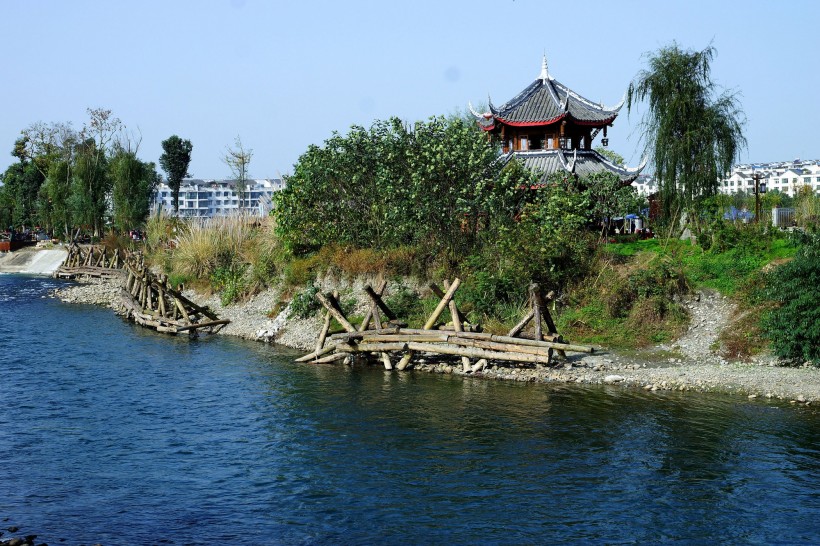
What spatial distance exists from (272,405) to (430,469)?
7.47m

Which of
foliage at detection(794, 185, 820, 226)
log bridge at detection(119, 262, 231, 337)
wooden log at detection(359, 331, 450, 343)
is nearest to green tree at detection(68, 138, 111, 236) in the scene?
log bridge at detection(119, 262, 231, 337)

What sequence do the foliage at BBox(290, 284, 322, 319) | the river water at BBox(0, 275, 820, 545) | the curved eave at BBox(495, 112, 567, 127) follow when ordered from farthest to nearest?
the curved eave at BBox(495, 112, 567, 127) < the foliage at BBox(290, 284, 322, 319) < the river water at BBox(0, 275, 820, 545)

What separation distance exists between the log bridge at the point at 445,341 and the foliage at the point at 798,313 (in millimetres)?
5803

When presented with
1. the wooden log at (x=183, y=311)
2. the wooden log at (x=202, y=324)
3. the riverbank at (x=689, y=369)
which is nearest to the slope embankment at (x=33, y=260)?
the wooden log at (x=183, y=311)

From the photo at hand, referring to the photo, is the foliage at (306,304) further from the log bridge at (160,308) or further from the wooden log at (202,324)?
the log bridge at (160,308)

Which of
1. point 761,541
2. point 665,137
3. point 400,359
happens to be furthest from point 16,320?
point 761,541

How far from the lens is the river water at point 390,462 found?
49.6ft

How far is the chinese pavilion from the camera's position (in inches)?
1833

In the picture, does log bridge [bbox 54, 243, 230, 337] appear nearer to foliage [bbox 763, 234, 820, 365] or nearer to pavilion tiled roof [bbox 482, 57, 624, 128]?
pavilion tiled roof [bbox 482, 57, 624, 128]

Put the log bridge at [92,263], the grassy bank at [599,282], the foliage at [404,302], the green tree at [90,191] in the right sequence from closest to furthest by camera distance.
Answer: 1. the grassy bank at [599,282]
2. the foliage at [404,302]
3. the log bridge at [92,263]
4. the green tree at [90,191]

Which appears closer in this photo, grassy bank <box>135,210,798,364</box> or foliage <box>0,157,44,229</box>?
grassy bank <box>135,210,798,364</box>

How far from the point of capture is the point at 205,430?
21.6m

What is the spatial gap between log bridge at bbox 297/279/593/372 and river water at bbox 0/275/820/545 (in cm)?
99

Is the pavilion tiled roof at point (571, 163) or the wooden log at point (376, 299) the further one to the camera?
the pavilion tiled roof at point (571, 163)
